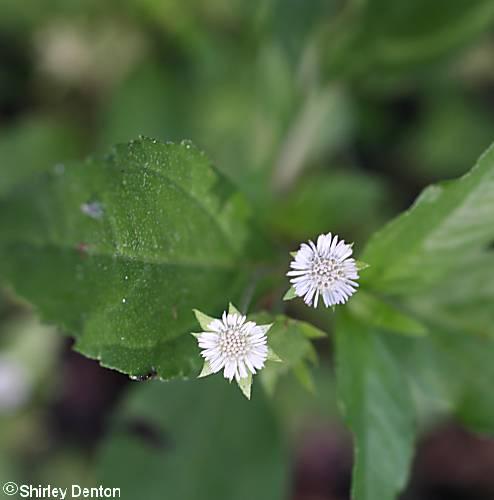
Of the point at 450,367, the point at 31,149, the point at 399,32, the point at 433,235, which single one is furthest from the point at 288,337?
the point at 31,149

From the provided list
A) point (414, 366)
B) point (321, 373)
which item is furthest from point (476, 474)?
point (414, 366)

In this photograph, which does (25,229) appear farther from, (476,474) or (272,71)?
(476,474)

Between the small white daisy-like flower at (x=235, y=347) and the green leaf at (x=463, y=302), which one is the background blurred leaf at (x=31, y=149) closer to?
the green leaf at (x=463, y=302)

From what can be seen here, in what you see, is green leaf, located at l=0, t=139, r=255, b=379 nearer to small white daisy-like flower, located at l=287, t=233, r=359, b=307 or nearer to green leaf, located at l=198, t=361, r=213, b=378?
green leaf, located at l=198, t=361, r=213, b=378

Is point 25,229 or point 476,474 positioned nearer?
point 25,229

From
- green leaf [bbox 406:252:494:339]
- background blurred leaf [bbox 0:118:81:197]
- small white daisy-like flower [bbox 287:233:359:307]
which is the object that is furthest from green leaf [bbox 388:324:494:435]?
background blurred leaf [bbox 0:118:81:197]

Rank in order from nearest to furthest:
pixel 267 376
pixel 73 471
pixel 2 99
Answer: pixel 267 376, pixel 73 471, pixel 2 99

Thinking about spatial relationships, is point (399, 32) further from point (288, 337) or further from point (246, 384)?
point (246, 384)
